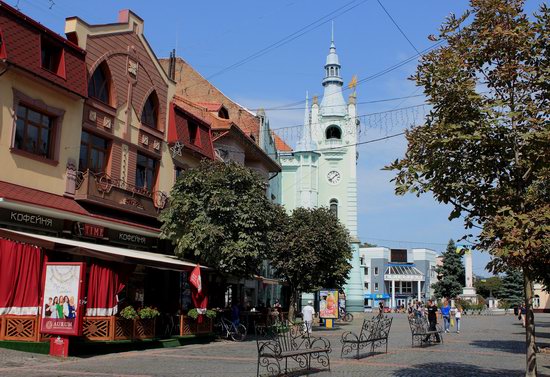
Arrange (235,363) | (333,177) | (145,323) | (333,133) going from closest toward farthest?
(235,363) → (145,323) → (333,177) → (333,133)

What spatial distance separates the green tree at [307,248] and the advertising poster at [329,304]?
0.85m

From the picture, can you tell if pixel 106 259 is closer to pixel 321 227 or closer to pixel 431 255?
pixel 321 227

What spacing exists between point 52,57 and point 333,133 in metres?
44.7

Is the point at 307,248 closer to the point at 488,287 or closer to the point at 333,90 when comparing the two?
the point at 333,90

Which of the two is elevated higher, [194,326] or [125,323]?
[125,323]

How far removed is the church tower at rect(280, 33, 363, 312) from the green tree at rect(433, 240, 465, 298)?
2407cm

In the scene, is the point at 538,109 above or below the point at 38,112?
below

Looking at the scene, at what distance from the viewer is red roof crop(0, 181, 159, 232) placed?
17.2 metres

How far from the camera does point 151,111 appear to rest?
26.3 m

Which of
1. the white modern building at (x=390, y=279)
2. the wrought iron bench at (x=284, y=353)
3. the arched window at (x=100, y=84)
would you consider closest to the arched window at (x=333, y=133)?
the arched window at (x=100, y=84)

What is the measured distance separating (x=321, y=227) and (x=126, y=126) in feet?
43.4

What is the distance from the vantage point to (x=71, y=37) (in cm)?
2119

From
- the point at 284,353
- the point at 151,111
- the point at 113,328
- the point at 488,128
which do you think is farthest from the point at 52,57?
the point at 488,128

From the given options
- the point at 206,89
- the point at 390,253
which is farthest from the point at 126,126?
the point at 390,253
